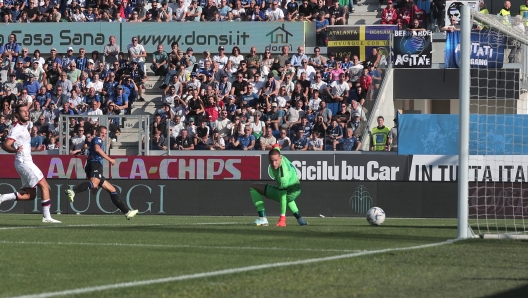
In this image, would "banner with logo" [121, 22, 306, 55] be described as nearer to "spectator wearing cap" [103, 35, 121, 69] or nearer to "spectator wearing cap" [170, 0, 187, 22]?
"spectator wearing cap" [170, 0, 187, 22]

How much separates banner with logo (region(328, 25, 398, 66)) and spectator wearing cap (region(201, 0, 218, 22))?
4.65 meters

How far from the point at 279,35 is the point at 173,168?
27.5 feet

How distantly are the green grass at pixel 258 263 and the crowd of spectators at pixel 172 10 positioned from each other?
19675 millimetres

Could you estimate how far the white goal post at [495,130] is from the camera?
1348cm

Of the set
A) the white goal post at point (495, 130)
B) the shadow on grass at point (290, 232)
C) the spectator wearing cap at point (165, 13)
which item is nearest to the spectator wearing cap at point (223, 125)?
the spectator wearing cap at point (165, 13)

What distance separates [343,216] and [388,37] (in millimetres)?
7495

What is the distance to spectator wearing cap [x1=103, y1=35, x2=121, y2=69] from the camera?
33.2 meters

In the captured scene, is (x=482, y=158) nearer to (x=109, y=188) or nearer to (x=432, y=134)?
(x=432, y=134)

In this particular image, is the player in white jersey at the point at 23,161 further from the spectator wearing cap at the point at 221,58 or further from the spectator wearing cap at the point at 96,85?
the spectator wearing cap at the point at 221,58

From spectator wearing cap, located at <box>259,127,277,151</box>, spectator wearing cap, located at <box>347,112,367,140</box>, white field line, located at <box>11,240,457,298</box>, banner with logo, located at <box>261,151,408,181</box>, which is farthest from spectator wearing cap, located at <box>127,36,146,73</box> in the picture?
white field line, located at <box>11,240,457,298</box>

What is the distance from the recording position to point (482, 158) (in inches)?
840

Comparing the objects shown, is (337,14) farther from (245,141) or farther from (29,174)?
(29,174)

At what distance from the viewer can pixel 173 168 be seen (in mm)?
26516

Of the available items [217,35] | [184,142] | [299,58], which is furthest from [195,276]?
[217,35]
